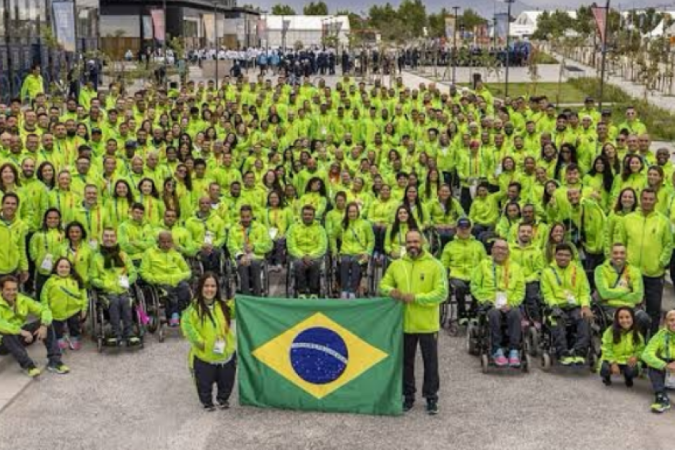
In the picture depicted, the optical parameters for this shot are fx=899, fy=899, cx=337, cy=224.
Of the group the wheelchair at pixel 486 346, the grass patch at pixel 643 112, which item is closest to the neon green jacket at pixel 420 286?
the wheelchair at pixel 486 346

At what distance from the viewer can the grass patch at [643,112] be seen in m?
29.5

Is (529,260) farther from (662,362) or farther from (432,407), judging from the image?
(432,407)

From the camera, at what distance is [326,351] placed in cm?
909

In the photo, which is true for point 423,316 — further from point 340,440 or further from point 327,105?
point 327,105

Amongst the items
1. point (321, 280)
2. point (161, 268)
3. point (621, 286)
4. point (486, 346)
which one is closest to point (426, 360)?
point (486, 346)

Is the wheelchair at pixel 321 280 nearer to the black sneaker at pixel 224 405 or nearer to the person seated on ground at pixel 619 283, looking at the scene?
the black sneaker at pixel 224 405

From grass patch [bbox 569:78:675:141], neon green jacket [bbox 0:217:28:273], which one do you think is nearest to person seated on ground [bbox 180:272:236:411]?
neon green jacket [bbox 0:217:28:273]

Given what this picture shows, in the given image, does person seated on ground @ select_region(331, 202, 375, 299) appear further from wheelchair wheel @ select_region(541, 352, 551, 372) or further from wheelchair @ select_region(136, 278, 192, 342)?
wheelchair wheel @ select_region(541, 352, 551, 372)

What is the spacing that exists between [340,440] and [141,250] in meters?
5.03

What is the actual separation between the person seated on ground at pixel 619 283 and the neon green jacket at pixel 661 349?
3.31 ft

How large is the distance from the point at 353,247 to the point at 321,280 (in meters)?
0.69

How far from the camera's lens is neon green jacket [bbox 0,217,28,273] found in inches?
448

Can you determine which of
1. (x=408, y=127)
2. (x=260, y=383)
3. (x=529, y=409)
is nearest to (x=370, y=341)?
(x=260, y=383)

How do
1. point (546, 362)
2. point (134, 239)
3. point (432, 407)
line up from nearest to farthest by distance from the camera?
point (432, 407)
point (546, 362)
point (134, 239)
